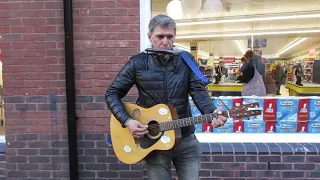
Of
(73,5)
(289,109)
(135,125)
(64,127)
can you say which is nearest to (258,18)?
(289,109)

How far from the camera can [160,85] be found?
2133 millimetres

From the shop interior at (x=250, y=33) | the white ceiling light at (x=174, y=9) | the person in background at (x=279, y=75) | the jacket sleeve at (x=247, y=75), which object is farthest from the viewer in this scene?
the shop interior at (x=250, y=33)

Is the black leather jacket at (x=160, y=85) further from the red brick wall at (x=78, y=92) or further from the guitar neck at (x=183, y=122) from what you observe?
the red brick wall at (x=78, y=92)

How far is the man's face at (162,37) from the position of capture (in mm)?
2080

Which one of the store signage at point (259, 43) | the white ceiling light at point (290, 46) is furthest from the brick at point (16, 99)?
the white ceiling light at point (290, 46)

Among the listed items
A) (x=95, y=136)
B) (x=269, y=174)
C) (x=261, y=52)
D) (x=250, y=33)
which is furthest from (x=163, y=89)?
(x=250, y=33)

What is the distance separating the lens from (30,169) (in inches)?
144

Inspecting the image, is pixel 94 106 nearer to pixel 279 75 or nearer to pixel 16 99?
pixel 16 99

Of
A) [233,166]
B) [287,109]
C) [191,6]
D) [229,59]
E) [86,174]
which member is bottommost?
[86,174]

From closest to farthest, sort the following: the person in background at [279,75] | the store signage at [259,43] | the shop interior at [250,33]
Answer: the person in background at [279,75] → the shop interior at [250,33] → the store signage at [259,43]

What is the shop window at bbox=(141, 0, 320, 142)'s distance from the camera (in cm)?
388

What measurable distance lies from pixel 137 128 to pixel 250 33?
15.3ft

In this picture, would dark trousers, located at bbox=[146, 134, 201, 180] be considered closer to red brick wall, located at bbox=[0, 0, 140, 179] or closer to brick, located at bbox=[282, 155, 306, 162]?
red brick wall, located at bbox=[0, 0, 140, 179]

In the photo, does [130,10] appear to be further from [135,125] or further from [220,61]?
[220,61]
